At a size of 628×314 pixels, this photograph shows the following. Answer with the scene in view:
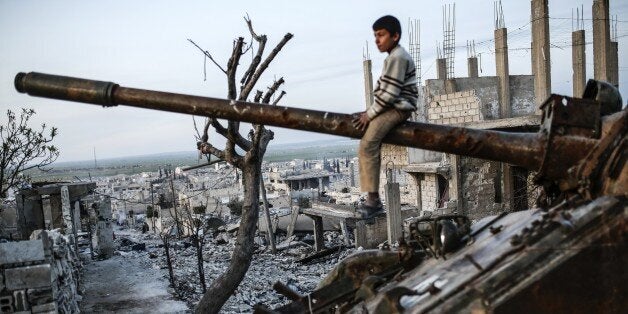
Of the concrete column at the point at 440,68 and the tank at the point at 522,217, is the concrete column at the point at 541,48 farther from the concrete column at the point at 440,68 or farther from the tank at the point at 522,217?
the tank at the point at 522,217

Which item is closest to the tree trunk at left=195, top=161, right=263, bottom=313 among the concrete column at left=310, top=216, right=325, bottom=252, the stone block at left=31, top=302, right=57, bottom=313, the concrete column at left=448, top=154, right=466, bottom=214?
the stone block at left=31, top=302, right=57, bottom=313

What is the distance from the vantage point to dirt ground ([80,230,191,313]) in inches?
410

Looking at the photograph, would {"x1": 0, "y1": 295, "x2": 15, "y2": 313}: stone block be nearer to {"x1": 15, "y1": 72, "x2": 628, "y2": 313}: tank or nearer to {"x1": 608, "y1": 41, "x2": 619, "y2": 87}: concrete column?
{"x1": 15, "y1": 72, "x2": 628, "y2": 313}: tank

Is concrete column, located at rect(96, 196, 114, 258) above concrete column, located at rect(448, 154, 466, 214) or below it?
below

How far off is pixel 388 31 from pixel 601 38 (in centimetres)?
2483

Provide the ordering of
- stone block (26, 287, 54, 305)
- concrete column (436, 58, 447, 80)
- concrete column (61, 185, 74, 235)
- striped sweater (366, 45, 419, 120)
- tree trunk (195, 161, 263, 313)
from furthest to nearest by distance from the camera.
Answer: concrete column (436, 58, 447, 80) < concrete column (61, 185, 74, 235) < tree trunk (195, 161, 263, 313) < stone block (26, 287, 54, 305) < striped sweater (366, 45, 419, 120)

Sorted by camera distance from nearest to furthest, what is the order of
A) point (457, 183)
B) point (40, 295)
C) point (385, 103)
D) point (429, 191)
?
point (385, 103), point (40, 295), point (457, 183), point (429, 191)

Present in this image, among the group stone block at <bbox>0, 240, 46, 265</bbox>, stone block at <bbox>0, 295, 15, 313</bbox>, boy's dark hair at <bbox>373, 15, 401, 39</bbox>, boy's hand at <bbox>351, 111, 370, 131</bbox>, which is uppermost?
boy's dark hair at <bbox>373, 15, 401, 39</bbox>

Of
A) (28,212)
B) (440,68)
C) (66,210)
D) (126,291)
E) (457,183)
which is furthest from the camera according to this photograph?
(440,68)

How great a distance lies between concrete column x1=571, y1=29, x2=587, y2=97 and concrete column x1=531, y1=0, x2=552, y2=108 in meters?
3.83

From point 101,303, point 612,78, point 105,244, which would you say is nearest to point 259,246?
point 105,244

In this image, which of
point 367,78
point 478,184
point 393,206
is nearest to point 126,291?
point 393,206

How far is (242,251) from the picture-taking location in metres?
8.09

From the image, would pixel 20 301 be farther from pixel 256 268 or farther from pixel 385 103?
pixel 256 268
